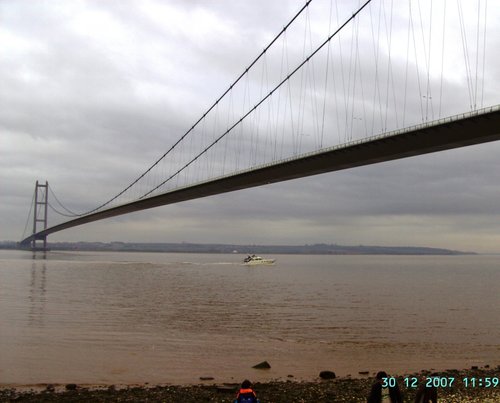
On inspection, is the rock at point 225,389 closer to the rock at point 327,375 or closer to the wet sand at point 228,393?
the wet sand at point 228,393

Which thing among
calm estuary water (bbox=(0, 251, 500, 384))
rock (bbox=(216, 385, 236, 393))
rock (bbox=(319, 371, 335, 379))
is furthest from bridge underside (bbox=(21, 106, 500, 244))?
rock (bbox=(216, 385, 236, 393))

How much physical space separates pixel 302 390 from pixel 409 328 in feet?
36.8

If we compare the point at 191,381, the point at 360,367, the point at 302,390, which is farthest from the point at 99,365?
the point at 360,367

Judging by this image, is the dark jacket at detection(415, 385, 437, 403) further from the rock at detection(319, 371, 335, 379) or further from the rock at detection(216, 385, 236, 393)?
the rock at detection(319, 371, 335, 379)

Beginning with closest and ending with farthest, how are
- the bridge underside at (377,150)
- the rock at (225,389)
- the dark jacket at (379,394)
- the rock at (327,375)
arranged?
the dark jacket at (379,394) < the rock at (225,389) < the rock at (327,375) < the bridge underside at (377,150)

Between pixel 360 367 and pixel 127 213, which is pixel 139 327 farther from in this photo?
pixel 127 213

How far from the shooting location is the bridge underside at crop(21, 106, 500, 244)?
23547 mm

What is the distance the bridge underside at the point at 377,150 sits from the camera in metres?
23.5

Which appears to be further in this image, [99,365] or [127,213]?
[127,213]

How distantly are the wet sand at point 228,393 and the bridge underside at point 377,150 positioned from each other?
15614mm

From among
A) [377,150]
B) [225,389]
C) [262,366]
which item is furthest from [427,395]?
[377,150]

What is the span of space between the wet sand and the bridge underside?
15.6 m

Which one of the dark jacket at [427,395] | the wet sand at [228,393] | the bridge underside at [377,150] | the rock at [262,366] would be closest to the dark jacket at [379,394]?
the dark jacket at [427,395]

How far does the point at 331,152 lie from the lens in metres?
31.1
